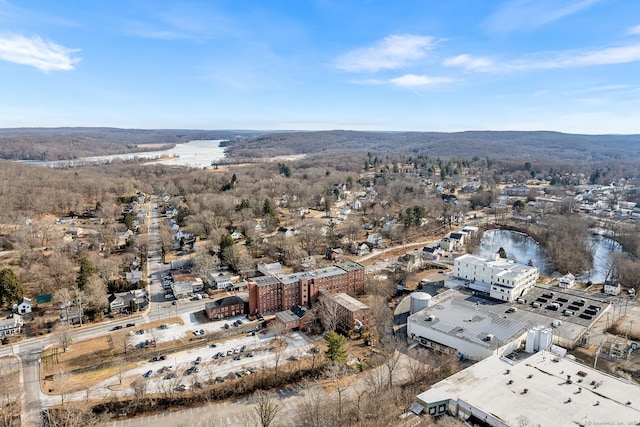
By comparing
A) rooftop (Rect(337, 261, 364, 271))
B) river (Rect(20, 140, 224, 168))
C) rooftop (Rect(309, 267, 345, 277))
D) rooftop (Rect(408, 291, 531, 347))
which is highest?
river (Rect(20, 140, 224, 168))

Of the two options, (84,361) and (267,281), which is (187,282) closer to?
(267,281)

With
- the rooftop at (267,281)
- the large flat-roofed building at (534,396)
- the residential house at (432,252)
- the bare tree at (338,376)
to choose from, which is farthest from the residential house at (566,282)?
the rooftop at (267,281)

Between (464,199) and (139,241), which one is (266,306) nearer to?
(139,241)

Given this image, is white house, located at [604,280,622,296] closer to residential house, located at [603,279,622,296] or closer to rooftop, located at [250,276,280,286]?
residential house, located at [603,279,622,296]

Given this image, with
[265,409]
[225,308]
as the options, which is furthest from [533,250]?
[265,409]

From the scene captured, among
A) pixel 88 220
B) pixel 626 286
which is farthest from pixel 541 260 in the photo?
pixel 88 220

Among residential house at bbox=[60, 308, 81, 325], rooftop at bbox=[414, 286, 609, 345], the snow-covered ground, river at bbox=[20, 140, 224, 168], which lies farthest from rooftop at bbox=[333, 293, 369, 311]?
river at bbox=[20, 140, 224, 168]
